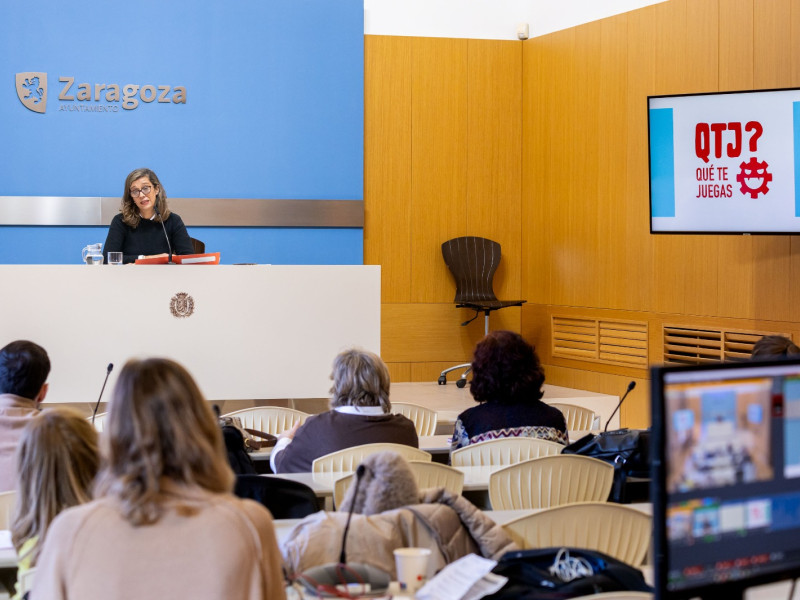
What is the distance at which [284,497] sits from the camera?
9.88 ft

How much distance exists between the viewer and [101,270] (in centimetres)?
565

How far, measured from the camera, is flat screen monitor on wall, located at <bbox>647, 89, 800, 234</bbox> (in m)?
6.30

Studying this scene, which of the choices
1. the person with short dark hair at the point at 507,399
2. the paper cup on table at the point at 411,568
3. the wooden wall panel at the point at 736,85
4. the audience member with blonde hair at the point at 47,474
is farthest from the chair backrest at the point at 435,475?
the wooden wall panel at the point at 736,85

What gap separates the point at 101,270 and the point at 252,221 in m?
3.03

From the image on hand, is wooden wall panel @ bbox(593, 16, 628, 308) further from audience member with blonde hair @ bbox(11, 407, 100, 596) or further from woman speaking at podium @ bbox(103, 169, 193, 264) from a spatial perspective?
audience member with blonde hair @ bbox(11, 407, 100, 596)

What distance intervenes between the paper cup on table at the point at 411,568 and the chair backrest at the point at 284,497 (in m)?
0.95

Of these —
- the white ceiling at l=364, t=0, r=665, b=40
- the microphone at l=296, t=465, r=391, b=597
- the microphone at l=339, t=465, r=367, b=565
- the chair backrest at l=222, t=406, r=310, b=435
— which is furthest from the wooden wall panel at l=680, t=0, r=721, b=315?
the microphone at l=296, t=465, r=391, b=597

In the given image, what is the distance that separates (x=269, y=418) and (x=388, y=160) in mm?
4553

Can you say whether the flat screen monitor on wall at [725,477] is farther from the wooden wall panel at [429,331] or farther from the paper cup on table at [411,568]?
the wooden wall panel at [429,331]

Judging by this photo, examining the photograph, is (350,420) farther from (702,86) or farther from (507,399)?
(702,86)

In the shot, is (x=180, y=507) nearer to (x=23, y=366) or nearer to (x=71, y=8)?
(x=23, y=366)

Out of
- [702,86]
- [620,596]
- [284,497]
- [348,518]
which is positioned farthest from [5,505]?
[702,86]

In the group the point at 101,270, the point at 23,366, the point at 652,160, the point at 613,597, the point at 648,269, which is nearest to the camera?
the point at 613,597

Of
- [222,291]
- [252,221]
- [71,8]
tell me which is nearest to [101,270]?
[222,291]
